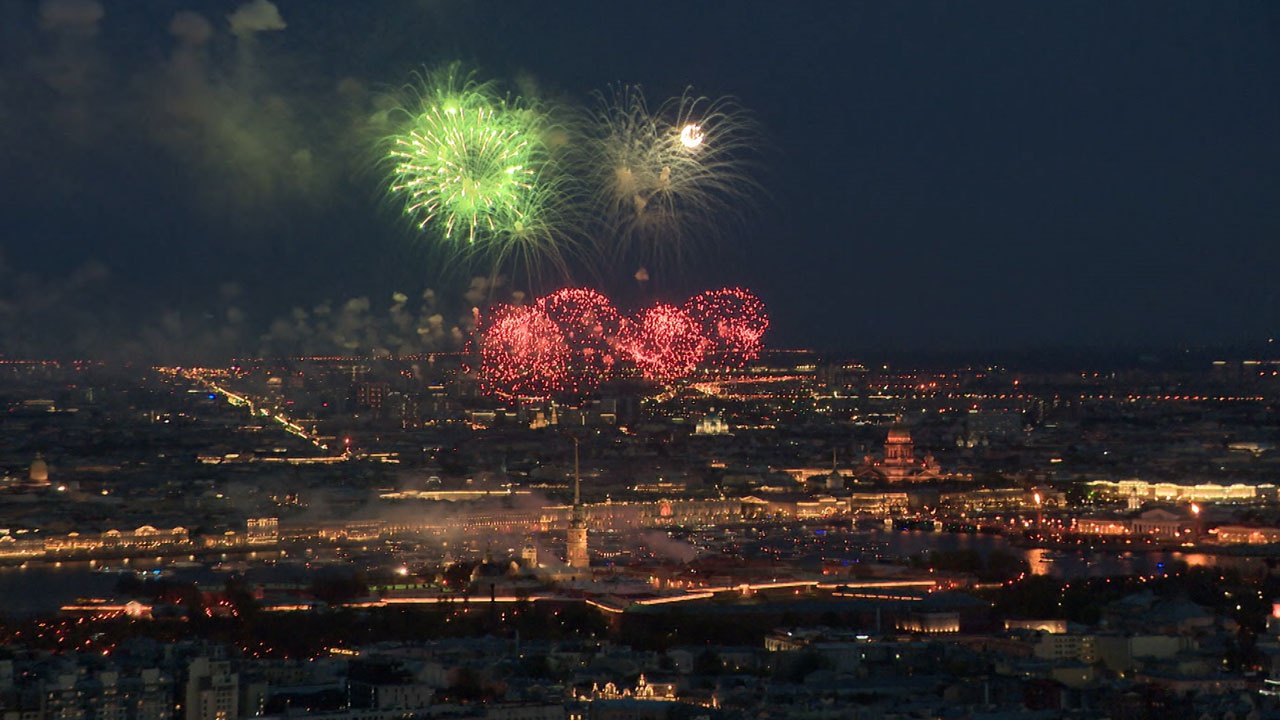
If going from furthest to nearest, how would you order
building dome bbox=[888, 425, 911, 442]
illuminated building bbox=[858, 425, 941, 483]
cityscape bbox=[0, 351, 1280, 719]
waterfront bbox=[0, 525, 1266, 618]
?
building dome bbox=[888, 425, 911, 442]
illuminated building bbox=[858, 425, 941, 483]
waterfront bbox=[0, 525, 1266, 618]
cityscape bbox=[0, 351, 1280, 719]

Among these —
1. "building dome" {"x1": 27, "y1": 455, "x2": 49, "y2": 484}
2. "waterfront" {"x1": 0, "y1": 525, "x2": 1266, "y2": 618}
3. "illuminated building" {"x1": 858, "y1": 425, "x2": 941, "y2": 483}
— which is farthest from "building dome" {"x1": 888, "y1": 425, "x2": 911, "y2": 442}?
"building dome" {"x1": 27, "y1": 455, "x2": 49, "y2": 484}

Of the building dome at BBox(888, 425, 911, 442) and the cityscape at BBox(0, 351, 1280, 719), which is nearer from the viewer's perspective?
the cityscape at BBox(0, 351, 1280, 719)

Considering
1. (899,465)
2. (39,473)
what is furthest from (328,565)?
(899,465)

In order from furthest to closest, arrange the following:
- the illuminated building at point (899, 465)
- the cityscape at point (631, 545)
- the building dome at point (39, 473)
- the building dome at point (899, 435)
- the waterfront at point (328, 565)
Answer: the building dome at point (899, 435), the illuminated building at point (899, 465), the building dome at point (39, 473), the waterfront at point (328, 565), the cityscape at point (631, 545)

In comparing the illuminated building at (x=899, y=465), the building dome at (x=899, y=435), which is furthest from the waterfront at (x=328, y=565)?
the building dome at (x=899, y=435)

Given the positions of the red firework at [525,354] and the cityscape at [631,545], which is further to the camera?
the red firework at [525,354]

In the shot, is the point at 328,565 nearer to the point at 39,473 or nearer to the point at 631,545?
the point at 631,545

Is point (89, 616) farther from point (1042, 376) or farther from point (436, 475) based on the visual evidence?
point (1042, 376)

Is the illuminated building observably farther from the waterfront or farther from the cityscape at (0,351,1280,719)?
the waterfront

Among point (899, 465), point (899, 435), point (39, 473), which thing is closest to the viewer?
point (39, 473)

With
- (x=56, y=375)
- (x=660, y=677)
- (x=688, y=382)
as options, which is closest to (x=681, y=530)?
(x=660, y=677)

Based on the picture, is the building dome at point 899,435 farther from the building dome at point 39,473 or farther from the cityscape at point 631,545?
the building dome at point 39,473
